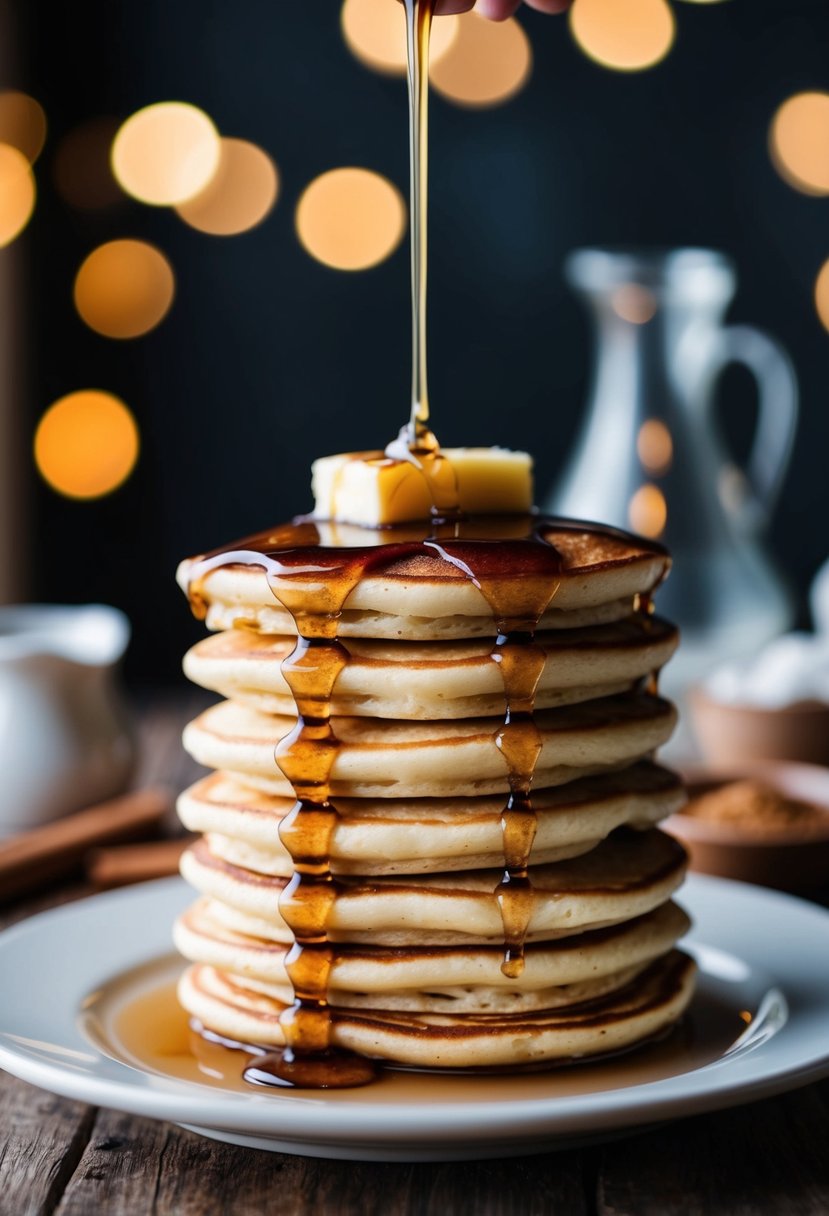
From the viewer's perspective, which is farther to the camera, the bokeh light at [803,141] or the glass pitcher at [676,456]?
the bokeh light at [803,141]

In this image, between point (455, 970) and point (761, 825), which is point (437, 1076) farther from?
point (761, 825)

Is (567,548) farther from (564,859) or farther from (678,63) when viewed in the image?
(678,63)

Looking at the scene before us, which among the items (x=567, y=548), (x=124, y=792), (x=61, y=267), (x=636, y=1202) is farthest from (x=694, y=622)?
(x=61, y=267)

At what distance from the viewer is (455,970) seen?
116 centimetres

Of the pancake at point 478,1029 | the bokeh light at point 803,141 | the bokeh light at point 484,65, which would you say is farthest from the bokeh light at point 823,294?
the pancake at point 478,1029

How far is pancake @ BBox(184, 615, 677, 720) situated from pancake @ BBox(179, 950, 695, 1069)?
244mm

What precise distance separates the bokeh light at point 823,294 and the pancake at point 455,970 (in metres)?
2.71

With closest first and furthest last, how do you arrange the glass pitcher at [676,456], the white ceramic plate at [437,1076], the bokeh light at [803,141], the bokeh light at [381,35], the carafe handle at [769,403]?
the white ceramic plate at [437,1076]
the glass pitcher at [676,456]
the carafe handle at [769,403]
the bokeh light at [381,35]
the bokeh light at [803,141]

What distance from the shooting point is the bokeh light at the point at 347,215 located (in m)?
3.60

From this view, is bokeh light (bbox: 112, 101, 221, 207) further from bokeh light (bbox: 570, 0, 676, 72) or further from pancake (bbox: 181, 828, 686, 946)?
pancake (bbox: 181, 828, 686, 946)

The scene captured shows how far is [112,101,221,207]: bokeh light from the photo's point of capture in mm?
3553

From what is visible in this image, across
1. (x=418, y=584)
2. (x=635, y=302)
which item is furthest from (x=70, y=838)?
(x=635, y=302)

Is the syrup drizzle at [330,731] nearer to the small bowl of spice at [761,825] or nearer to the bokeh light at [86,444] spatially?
the small bowl of spice at [761,825]

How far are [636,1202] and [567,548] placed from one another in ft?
1.65
